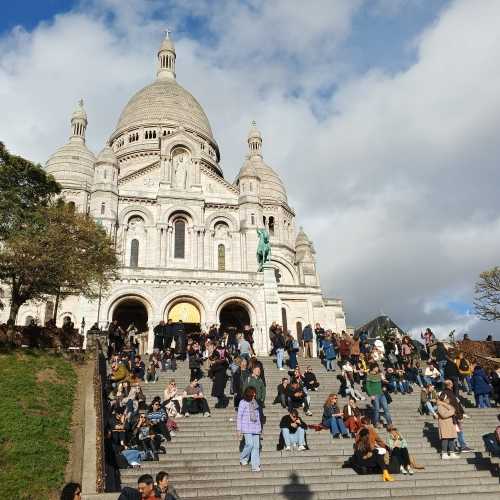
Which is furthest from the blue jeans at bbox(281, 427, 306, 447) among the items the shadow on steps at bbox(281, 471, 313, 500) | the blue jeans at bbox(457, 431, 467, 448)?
the blue jeans at bbox(457, 431, 467, 448)

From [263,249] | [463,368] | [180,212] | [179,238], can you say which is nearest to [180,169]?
[180,212]

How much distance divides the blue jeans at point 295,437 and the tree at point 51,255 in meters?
12.8

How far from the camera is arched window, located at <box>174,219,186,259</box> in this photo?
122ft

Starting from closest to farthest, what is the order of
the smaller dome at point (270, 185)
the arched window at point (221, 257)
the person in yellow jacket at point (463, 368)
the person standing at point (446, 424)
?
the person standing at point (446, 424) < the person in yellow jacket at point (463, 368) < the arched window at point (221, 257) < the smaller dome at point (270, 185)

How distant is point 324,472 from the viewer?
10.9 metres

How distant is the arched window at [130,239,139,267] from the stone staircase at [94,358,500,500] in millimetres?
22792

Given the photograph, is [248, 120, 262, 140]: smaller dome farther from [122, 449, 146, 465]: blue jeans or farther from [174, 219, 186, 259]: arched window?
[122, 449, 146, 465]: blue jeans

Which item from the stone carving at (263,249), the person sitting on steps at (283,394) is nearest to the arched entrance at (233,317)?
the stone carving at (263,249)

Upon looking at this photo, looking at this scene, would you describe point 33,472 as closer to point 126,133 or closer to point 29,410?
point 29,410

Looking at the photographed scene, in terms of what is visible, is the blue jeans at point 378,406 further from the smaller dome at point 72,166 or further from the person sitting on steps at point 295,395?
the smaller dome at point 72,166

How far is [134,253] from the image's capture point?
119 feet

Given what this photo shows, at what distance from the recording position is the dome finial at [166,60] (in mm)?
66188

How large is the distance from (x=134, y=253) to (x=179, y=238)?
371 cm

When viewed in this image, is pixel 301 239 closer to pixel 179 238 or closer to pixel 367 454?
pixel 179 238
